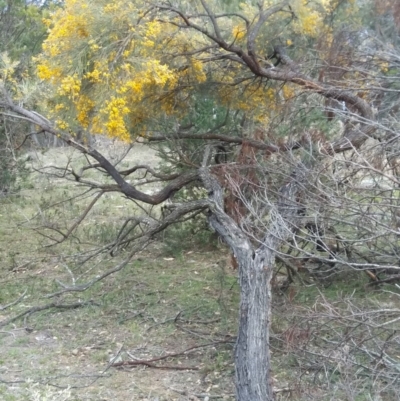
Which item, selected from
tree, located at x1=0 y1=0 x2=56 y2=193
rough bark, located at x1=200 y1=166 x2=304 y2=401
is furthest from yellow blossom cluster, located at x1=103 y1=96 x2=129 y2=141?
tree, located at x1=0 y1=0 x2=56 y2=193

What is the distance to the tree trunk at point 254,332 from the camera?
4.71 meters

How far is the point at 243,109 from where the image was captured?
8.61 meters

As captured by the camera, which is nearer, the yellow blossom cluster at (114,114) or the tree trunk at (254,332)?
the tree trunk at (254,332)

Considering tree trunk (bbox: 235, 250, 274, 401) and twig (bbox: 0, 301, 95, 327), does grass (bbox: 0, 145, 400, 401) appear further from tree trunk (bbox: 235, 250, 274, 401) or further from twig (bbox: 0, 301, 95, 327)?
tree trunk (bbox: 235, 250, 274, 401)

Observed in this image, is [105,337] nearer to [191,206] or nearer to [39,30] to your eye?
[191,206]

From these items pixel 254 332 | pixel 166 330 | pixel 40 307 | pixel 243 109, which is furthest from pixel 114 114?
pixel 243 109

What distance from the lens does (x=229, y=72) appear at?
8148 mm

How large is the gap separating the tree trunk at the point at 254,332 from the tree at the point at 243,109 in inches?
0.4

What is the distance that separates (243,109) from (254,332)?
4259mm

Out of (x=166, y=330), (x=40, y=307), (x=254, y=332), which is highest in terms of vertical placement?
(x=254, y=332)

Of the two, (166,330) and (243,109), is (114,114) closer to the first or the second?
(166,330)

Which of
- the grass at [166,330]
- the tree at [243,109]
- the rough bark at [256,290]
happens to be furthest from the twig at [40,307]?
the rough bark at [256,290]

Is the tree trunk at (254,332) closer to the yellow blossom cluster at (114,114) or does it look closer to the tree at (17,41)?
the yellow blossom cluster at (114,114)

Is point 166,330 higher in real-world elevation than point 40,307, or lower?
lower
